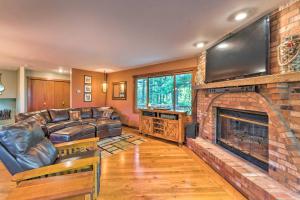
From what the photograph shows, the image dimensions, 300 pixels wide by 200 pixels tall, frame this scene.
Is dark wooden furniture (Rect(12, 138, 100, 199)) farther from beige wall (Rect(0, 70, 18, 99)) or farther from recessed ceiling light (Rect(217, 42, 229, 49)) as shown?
beige wall (Rect(0, 70, 18, 99))

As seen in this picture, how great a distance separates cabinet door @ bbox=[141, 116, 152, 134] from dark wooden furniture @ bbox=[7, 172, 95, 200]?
3.53m

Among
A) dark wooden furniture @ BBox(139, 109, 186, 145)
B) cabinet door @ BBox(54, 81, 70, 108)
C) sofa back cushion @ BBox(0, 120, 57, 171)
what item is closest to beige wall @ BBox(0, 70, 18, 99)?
cabinet door @ BBox(54, 81, 70, 108)

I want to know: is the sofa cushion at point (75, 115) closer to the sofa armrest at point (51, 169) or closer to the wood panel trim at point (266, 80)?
the sofa armrest at point (51, 169)

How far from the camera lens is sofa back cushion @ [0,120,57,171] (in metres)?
1.69

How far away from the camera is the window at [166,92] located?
4578 mm

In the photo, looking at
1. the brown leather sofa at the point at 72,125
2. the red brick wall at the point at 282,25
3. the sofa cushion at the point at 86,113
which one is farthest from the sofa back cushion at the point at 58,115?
the red brick wall at the point at 282,25

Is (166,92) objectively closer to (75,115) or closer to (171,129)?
(171,129)

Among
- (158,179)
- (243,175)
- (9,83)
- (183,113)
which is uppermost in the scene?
(9,83)

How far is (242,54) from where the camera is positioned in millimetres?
2428

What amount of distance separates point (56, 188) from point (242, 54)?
9.20ft

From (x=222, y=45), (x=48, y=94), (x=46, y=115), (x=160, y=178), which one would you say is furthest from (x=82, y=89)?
(x=222, y=45)

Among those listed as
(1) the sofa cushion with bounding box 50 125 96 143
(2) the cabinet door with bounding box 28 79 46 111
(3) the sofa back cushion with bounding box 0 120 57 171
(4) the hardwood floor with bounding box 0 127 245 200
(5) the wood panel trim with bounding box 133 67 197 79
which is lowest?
(4) the hardwood floor with bounding box 0 127 245 200

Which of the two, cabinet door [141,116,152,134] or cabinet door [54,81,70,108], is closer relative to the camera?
cabinet door [141,116,152,134]

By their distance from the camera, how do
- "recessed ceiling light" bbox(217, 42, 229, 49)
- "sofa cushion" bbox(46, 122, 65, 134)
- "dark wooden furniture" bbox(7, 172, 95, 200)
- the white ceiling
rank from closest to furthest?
"dark wooden furniture" bbox(7, 172, 95, 200)
the white ceiling
"recessed ceiling light" bbox(217, 42, 229, 49)
"sofa cushion" bbox(46, 122, 65, 134)
